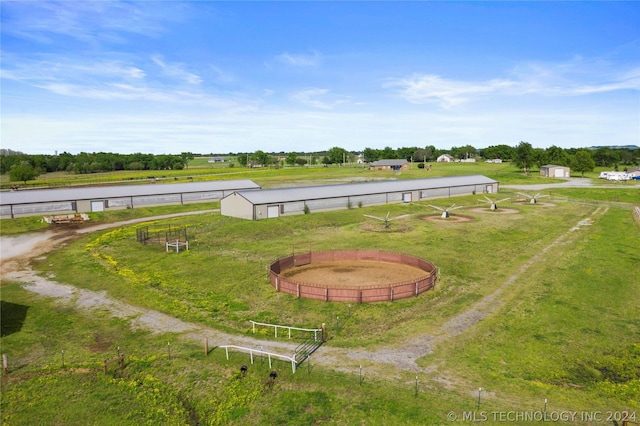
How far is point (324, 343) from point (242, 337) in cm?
599

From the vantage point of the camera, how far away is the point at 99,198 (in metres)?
81.6

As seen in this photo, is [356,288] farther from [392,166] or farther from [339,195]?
[392,166]

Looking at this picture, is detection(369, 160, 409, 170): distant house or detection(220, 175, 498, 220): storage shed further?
detection(369, 160, 409, 170): distant house

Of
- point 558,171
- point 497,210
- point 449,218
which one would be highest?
point 558,171

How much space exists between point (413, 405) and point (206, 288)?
25014 millimetres

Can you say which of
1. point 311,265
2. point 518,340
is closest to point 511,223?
point 311,265

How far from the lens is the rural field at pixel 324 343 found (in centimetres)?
2158

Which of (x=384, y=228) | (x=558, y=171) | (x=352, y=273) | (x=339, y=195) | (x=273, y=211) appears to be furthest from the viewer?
(x=558, y=171)

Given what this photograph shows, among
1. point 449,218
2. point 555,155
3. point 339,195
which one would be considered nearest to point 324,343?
point 449,218

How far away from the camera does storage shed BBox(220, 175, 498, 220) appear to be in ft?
245

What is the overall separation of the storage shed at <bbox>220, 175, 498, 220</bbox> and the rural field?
17053mm

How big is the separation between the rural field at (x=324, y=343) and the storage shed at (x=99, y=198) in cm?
2534

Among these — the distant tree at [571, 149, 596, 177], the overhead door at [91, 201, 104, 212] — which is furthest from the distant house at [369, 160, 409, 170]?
the overhead door at [91, 201, 104, 212]

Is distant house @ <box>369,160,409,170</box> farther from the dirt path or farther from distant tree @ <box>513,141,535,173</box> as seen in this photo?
the dirt path
